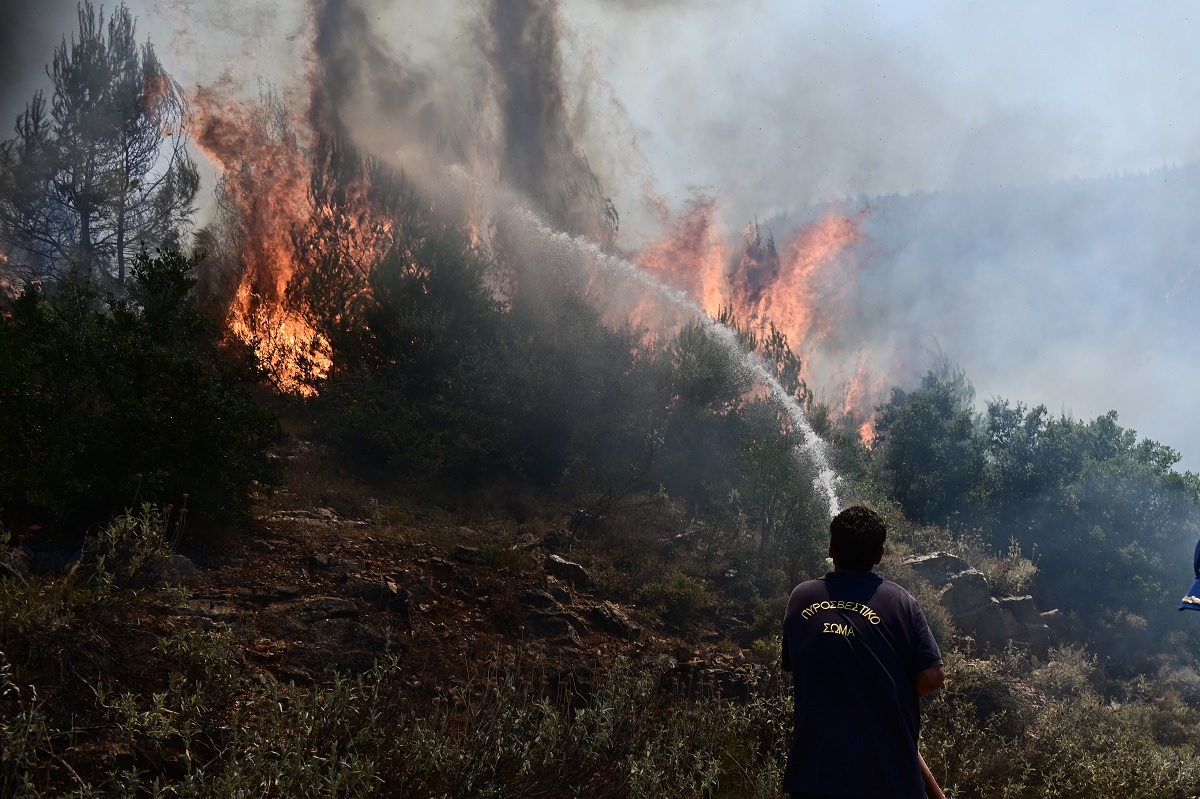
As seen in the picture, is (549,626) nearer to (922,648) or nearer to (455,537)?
(455,537)

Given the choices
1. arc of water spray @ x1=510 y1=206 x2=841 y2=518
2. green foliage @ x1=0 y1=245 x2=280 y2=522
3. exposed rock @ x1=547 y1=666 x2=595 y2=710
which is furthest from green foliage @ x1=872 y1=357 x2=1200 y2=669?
green foliage @ x1=0 y1=245 x2=280 y2=522

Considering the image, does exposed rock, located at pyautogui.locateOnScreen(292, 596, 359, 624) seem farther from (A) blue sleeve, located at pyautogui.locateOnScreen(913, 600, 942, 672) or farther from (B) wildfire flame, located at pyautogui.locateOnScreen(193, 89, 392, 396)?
(B) wildfire flame, located at pyautogui.locateOnScreen(193, 89, 392, 396)

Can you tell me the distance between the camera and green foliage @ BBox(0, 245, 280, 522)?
848 cm

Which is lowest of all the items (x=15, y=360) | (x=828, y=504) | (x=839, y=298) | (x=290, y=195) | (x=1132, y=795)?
(x=1132, y=795)

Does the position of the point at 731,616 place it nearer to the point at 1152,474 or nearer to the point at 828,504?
the point at 828,504

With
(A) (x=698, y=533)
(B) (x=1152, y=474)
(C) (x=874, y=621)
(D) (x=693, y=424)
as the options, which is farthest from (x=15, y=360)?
(B) (x=1152, y=474)

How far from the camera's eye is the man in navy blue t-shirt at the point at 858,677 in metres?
3.04

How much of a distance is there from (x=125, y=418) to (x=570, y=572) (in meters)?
6.52

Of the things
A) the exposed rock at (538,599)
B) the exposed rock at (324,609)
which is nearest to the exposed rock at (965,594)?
the exposed rock at (538,599)

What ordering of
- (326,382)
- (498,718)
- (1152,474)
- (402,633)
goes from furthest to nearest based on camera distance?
(1152,474), (326,382), (402,633), (498,718)

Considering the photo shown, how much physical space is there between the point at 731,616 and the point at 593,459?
7.26 metres

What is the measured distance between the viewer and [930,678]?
3.18 m

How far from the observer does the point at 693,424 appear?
67.7 feet

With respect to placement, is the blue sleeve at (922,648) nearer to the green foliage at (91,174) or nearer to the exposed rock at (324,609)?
the exposed rock at (324,609)
